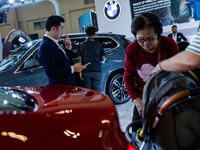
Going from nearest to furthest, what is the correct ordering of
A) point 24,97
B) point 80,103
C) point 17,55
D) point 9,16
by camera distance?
point 80,103, point 24,97, point 17,55, point 9,16

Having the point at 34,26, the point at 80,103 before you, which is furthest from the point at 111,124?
the point at 34,26

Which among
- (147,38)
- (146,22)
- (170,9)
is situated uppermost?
(170,9)

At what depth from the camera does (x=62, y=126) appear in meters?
1.00

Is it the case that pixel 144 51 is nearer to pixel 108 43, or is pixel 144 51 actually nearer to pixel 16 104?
pixel 16 104

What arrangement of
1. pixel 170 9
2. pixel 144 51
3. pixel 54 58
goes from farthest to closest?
pixel 170 9 < pixel 54 58 < pixel 144 51

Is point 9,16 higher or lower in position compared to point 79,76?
higher

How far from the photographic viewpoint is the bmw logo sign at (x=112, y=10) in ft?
24.1

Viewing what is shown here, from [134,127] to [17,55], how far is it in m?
2.99

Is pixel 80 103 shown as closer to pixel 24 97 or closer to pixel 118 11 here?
pixel 24 97

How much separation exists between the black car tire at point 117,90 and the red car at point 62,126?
3.26 metres

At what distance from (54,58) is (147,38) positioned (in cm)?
115

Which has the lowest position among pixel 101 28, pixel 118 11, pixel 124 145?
pixel 124 145

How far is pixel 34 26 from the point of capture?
20734 millimetres

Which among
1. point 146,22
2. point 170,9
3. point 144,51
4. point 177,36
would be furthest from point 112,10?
point 146,22
